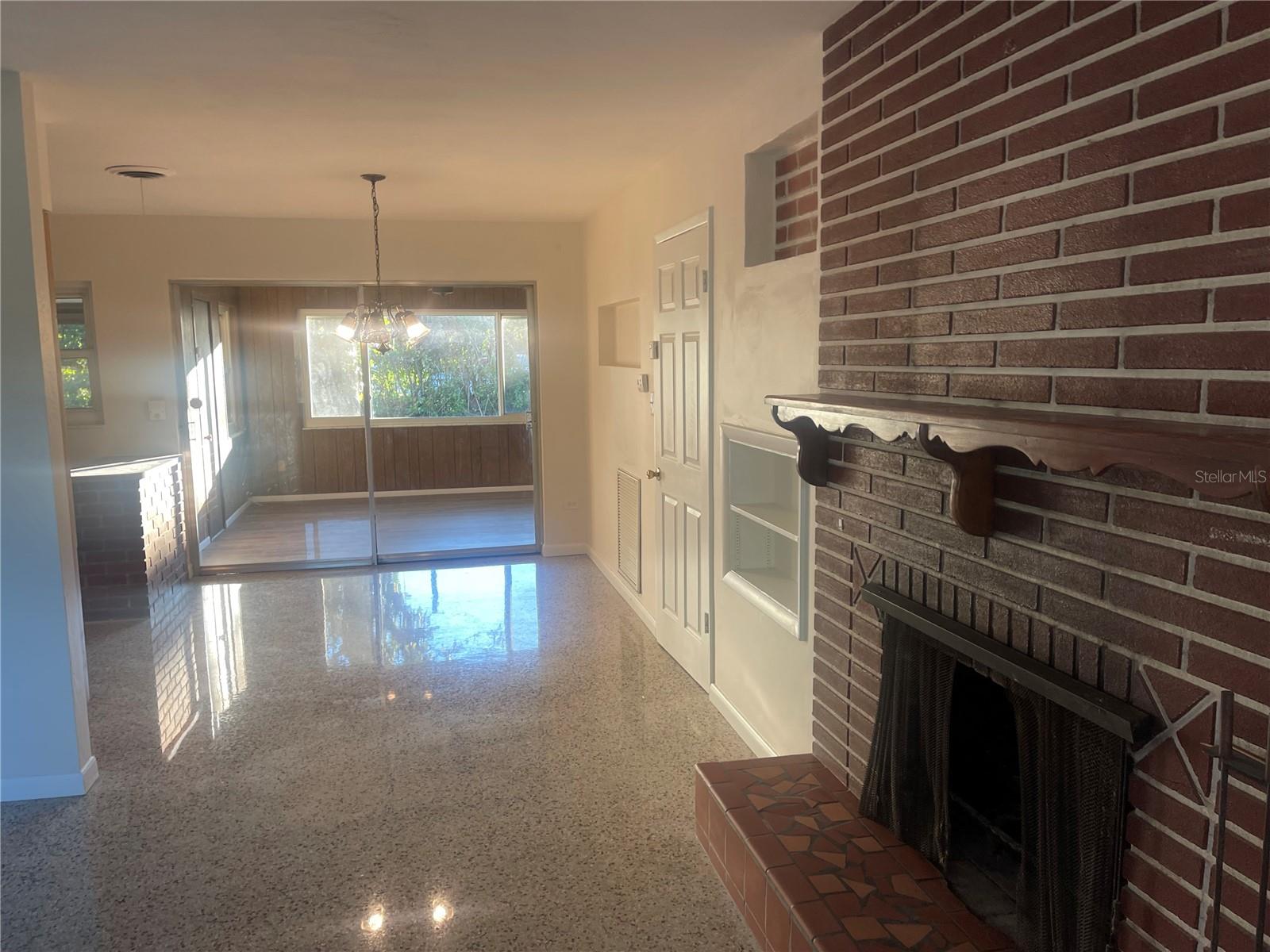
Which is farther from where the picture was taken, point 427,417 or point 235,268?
point 427,417

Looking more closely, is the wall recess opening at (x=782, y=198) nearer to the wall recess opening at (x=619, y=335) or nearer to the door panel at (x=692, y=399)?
the door panel at (x=692, y=399)

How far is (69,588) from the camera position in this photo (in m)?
3.17

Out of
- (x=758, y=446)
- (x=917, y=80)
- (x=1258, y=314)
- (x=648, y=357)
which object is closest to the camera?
(x=1258, y=314)

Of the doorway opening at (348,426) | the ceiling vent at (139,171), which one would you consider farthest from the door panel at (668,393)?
the ceiling vent at (139,171)

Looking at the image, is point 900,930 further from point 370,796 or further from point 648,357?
point 648,357

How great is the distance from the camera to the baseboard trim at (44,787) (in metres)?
3.12

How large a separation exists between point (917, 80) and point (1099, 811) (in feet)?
5.49

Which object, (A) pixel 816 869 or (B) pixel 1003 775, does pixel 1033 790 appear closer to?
(B) pixel 1003 775

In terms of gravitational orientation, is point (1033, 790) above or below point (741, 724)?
above

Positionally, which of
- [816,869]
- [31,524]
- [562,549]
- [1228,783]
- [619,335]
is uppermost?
[619,335]

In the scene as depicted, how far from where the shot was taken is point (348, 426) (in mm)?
6492

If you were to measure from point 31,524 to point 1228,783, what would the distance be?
3442 mm

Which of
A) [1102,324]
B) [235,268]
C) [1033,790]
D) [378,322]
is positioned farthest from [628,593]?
[1102,324]

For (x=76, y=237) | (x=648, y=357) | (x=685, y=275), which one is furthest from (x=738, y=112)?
(x=76, y=237)
